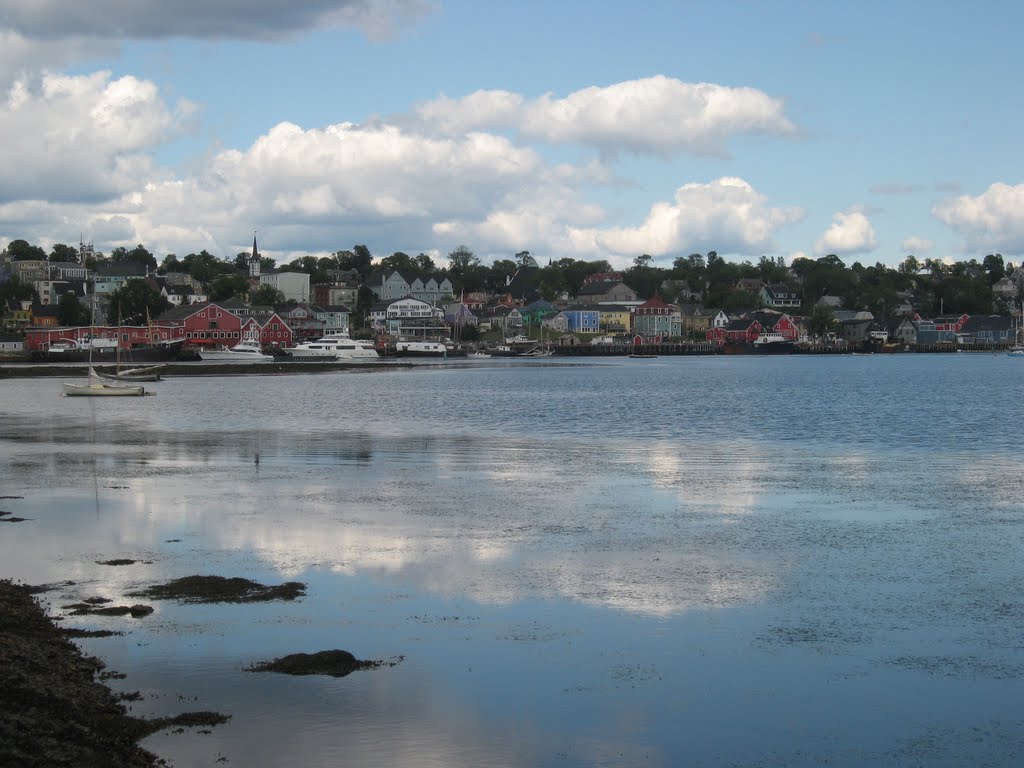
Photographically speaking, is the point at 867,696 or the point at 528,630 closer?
the point at 867,696

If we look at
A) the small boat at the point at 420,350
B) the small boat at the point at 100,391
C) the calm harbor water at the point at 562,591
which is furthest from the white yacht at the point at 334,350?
the calm harbor water at the point at 562,591

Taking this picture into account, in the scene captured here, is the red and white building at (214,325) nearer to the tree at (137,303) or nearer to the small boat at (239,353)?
the small boat at (239,353)

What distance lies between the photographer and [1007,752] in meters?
11.3

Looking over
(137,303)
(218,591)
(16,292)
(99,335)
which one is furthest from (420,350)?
(218,591)

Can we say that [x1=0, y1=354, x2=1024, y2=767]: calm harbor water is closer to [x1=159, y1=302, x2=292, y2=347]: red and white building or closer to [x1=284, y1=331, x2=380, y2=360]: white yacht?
[x1=284, y1=331, x2=380, y2=360]: white yacht

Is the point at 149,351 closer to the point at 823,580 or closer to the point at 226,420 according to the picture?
the point at 226,420

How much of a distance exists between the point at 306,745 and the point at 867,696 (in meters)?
6.10

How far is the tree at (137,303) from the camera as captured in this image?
168m

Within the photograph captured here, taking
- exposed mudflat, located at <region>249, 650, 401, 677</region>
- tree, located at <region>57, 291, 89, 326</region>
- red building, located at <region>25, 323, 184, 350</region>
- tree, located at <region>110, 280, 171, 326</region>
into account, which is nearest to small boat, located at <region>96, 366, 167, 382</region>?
red building, located at <region>25, 323, 184, 350</region>

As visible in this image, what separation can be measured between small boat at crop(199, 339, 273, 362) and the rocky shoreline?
418ft

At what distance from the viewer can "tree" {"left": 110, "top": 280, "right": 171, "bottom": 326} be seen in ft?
552

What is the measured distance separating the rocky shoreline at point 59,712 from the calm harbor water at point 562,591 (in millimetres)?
341

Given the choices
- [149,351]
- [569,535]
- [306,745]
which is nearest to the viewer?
[306,745]

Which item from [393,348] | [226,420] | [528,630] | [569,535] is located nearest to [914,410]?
[226,420]
